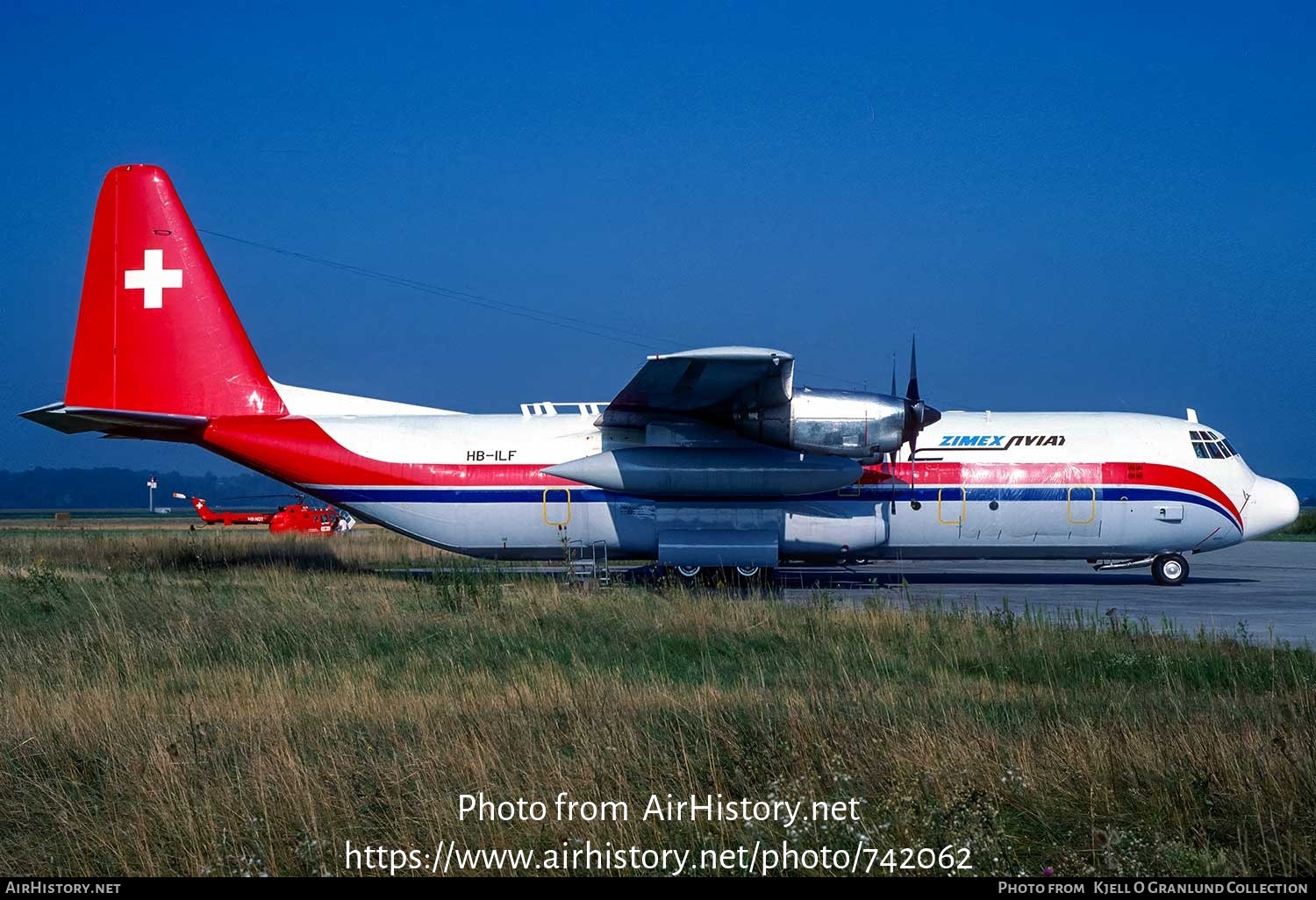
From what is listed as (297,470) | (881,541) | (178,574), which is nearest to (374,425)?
(297,470)

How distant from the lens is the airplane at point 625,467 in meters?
18.3

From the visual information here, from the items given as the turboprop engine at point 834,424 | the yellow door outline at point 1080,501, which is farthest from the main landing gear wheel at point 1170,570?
the turboprop engine at point 834,424

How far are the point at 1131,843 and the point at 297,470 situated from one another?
16733 mm

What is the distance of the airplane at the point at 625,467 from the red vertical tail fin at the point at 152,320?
0.10 ft

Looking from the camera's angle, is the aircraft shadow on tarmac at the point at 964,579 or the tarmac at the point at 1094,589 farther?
the aircraft shadow on tarmac at the point at 964,579

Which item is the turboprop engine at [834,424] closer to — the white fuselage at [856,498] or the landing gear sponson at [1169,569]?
the white fuselage at [856,498]

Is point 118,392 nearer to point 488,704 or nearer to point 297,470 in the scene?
point 297,470

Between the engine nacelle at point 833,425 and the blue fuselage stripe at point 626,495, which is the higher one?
the engine nacelle at point 833,425

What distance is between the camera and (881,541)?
19.0m

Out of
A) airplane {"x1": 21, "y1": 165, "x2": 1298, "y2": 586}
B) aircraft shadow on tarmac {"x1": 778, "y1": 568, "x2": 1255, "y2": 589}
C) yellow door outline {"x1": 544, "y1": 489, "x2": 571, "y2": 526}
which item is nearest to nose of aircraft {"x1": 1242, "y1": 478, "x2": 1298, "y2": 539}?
airplane {"x1": 21, "y1": 165, "x2": 1298, "y2": 586}

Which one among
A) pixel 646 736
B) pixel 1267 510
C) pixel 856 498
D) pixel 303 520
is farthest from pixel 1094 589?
pixel 303 520

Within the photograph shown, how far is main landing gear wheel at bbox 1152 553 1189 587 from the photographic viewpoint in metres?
20.1

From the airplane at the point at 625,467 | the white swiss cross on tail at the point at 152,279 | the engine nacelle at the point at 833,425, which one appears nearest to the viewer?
the engine nacelle at the point at 833,425

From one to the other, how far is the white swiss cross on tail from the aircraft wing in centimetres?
822
